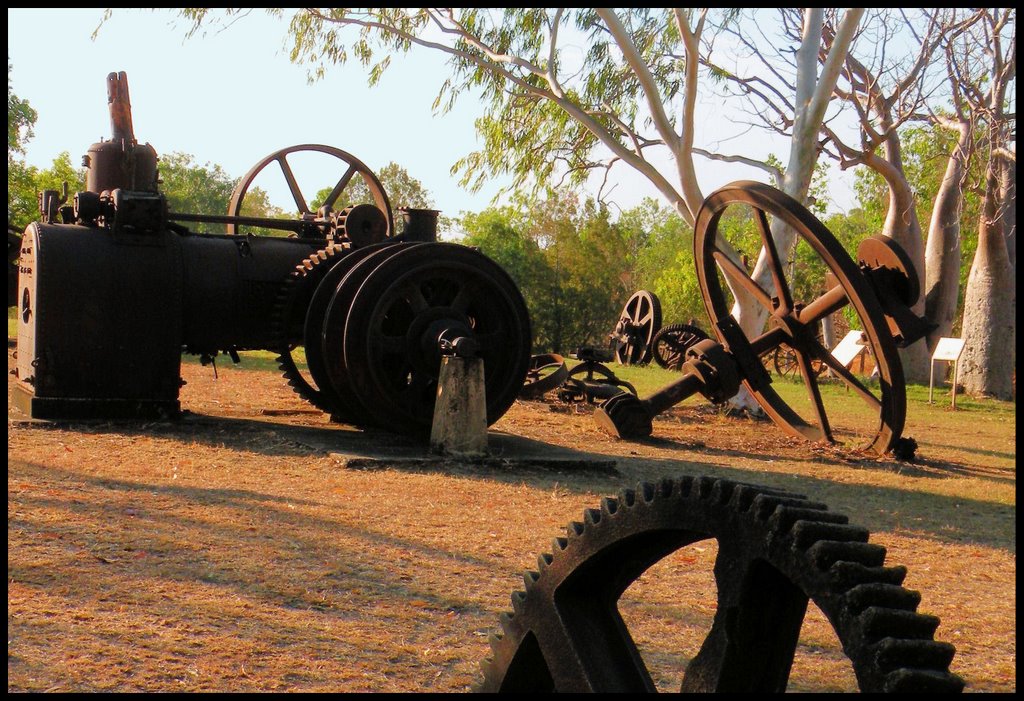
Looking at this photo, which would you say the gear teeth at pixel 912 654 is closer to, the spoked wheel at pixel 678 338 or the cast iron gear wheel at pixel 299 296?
the cast iron gear wheel at pixel 299 296

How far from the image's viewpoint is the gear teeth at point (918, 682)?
191 cm

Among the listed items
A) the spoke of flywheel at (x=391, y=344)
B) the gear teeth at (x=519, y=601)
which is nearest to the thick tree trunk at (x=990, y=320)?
the spoke of flywheel at (x=391, y=344)

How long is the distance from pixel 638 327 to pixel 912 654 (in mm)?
17935

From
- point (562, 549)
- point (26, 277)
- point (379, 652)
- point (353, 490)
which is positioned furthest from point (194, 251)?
point (562, 549)

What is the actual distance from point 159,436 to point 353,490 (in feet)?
8.54

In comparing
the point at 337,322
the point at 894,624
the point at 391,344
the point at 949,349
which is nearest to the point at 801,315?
the point at 391,344

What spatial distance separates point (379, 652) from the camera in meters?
4.01

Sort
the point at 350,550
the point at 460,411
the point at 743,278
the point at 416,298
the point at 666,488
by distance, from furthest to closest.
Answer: the point at 743,278, the point at 416,298, the point at 460,411, the point at 350,550, the point at 666,488

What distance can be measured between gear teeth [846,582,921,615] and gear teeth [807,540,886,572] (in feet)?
0.21

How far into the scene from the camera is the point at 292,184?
12641mm

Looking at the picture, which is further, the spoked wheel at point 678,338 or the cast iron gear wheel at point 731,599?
the spoked wheel at point 678,338

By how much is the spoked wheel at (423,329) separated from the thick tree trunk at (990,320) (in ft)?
48.5

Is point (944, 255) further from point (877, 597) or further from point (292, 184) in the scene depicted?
point (877, 597)

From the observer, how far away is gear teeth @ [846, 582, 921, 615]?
6.63ft
